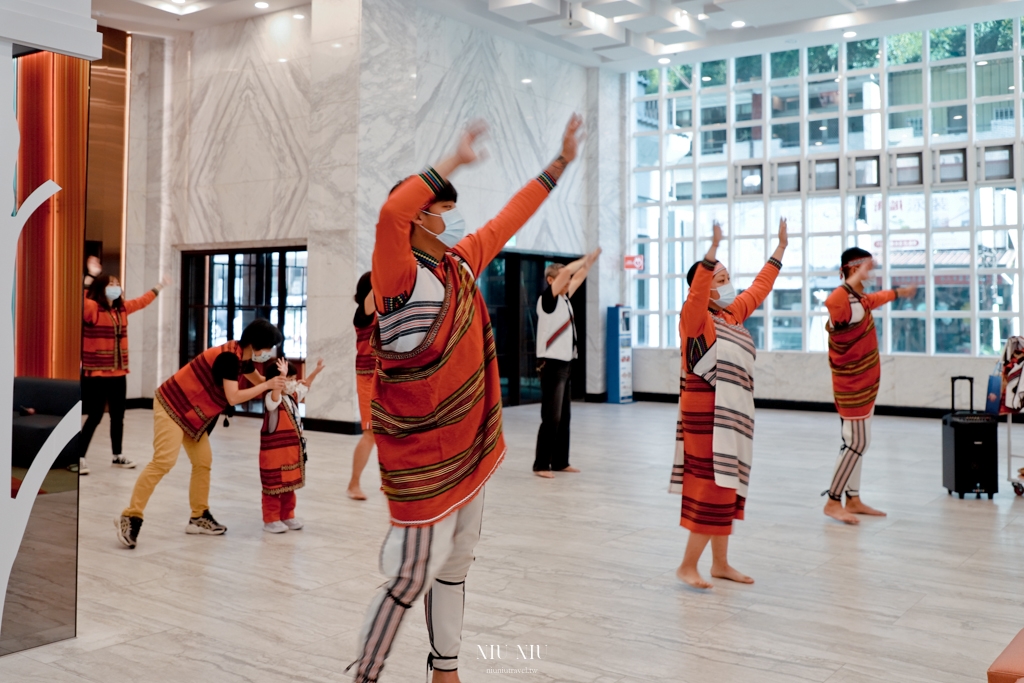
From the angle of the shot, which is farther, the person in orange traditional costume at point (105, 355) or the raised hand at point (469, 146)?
the person in orange traditional costume at point (105, 355)

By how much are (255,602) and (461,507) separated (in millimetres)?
1873

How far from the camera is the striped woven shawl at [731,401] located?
4137 mm

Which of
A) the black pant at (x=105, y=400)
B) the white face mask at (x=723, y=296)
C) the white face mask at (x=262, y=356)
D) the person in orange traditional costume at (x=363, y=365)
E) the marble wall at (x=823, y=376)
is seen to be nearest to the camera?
the white face mask at (x=723, y=296)

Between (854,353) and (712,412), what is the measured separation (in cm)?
219

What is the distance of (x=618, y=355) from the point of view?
47.9ft

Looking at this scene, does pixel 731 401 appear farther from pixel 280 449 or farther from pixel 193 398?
pixel 193 398

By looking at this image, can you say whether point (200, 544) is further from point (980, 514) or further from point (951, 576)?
point (980, 514)

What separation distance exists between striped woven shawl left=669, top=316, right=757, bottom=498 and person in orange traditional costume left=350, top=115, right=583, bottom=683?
1.65m

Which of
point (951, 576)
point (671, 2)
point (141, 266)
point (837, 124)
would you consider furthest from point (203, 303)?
point (951, 576)

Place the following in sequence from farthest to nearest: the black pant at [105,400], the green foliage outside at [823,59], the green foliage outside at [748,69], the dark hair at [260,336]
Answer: the green foliage outside at [748,69] < the green foliage outside at [823,59] < the black pant at [105,400] < the dark hair at [260,336]

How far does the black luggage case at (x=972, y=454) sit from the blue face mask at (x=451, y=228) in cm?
516

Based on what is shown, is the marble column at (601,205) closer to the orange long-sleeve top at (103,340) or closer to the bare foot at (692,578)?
the orange long-sleeve top at (103,340)

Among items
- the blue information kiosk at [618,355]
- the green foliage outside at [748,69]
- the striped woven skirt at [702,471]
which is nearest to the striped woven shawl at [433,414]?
the striped woven skirt at [702,471]

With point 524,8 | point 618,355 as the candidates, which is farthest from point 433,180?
point 618,355
